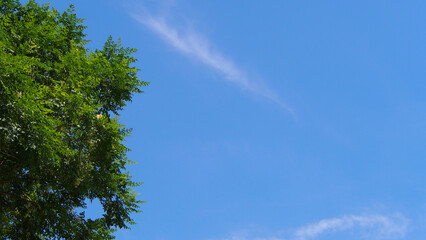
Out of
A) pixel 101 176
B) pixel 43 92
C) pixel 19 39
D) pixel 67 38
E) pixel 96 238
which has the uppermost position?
pixel 67 38

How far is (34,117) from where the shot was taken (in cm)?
1379

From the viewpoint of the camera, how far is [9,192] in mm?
17703

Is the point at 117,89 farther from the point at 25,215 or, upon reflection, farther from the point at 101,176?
the point at 25,215

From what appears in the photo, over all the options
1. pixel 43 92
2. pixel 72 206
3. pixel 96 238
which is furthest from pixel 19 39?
pixel 96 238

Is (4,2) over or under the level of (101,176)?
over

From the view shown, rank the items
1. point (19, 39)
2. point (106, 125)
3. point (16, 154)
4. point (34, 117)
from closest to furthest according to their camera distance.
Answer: point (34, 117)
point (16, 154)
point (19, 39)
point (106, 125)

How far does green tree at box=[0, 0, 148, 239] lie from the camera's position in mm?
14102

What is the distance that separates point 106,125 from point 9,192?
5.18 meters

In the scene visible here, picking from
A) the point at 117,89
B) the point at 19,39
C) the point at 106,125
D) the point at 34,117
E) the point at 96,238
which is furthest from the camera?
the point at 117,89

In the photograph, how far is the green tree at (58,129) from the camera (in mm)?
14102

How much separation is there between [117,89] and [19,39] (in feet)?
17.0

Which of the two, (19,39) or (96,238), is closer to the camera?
(19,39)

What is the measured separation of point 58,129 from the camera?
652 inches

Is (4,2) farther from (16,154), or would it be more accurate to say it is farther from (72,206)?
(72,206)
